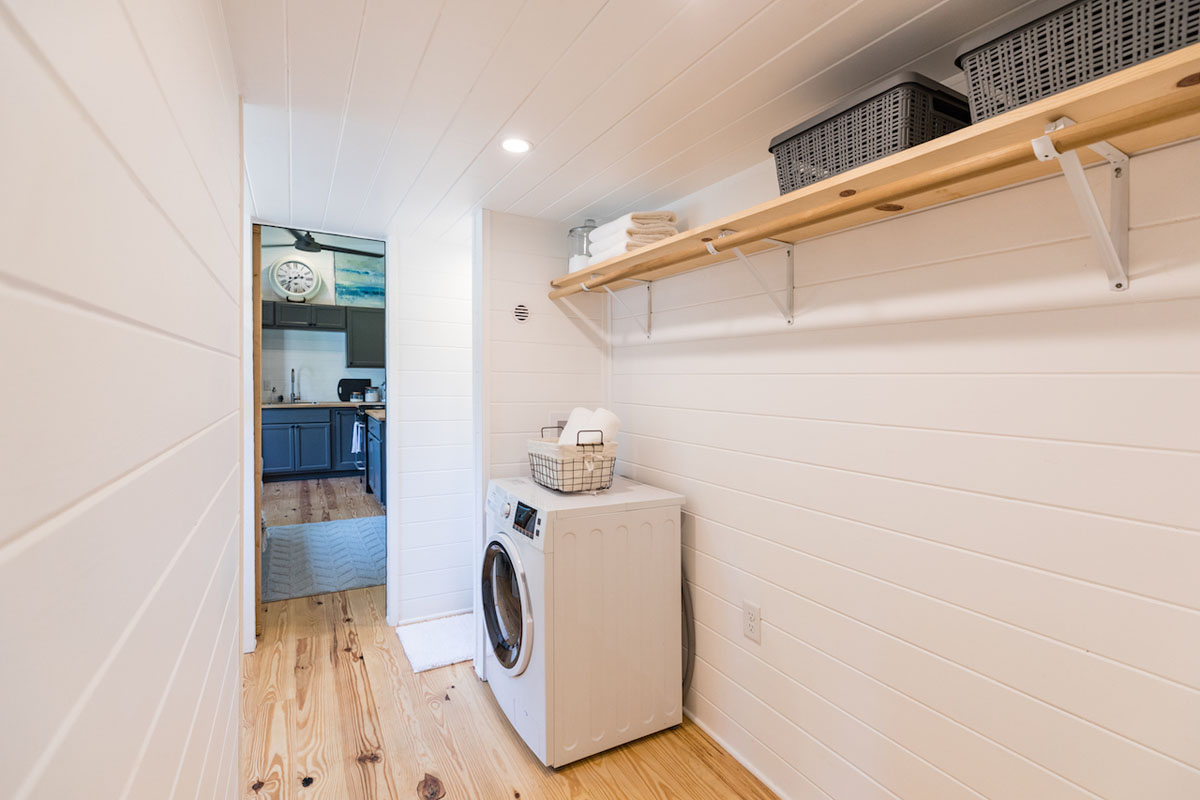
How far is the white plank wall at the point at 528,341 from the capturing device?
2561 millimetres

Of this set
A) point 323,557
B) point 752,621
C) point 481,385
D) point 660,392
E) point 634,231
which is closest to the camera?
point 752,621

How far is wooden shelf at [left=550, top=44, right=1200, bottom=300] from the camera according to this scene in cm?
81

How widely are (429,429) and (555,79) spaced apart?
7.14 feet

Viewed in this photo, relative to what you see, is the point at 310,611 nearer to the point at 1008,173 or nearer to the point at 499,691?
the point at 499,691

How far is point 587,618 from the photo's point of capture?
197 centimetres

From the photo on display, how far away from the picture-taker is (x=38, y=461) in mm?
306

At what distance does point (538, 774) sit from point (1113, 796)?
1592 mm

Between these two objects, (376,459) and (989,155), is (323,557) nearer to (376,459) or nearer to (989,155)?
(376,459)

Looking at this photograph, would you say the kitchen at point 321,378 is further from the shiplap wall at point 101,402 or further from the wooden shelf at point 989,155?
the shiplap wall at point 101,402

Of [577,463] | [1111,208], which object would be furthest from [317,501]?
A: [1111,208]

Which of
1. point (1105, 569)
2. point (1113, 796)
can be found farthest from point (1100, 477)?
point (1113, 796)

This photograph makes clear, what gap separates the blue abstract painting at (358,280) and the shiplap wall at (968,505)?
588cm

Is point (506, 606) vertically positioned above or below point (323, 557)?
above

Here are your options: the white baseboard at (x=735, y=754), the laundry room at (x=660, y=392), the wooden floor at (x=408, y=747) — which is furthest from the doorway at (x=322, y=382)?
the white baseboard at (x=735, y=754)
